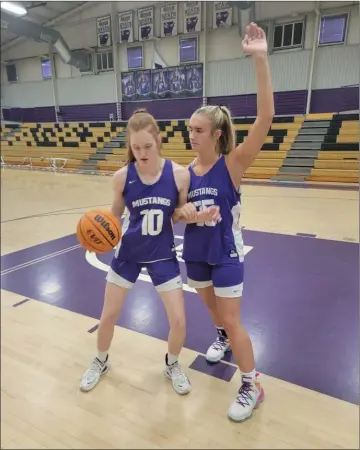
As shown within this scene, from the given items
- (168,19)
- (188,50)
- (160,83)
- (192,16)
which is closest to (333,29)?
(192,16)

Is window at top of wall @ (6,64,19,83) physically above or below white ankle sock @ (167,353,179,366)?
above

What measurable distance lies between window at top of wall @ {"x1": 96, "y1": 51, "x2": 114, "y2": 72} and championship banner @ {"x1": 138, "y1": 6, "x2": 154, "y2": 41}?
2.06 meters

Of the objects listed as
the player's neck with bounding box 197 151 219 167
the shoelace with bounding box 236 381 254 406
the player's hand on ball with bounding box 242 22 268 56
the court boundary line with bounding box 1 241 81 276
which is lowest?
the court boundary line with bounding box 1 241 81 276

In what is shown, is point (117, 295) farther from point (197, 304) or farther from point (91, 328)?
point (197, 304)

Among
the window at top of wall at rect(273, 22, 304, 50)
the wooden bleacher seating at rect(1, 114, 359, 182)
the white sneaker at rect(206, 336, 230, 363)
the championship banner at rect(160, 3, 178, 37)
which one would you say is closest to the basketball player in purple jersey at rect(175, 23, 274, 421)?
the white sneaker at rect(206, 336, 230, 363)

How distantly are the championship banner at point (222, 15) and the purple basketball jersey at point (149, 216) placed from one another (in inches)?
502

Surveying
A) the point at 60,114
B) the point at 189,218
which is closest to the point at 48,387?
the point at 189,218

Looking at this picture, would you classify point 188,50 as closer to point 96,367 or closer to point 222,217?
point 222,217

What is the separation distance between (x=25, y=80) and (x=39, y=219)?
14759 millimetres

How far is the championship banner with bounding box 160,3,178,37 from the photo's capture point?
42.6ft

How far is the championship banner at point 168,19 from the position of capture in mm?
12998

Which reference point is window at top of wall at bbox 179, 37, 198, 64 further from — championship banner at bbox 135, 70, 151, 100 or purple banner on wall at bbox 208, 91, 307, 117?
purple banner on wall at bbox 208, 91, 307, 117

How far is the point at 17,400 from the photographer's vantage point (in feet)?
5.59

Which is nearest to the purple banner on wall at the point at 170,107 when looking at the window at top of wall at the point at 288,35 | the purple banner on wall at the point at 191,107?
the purple banner on wall at the point at 191,107
